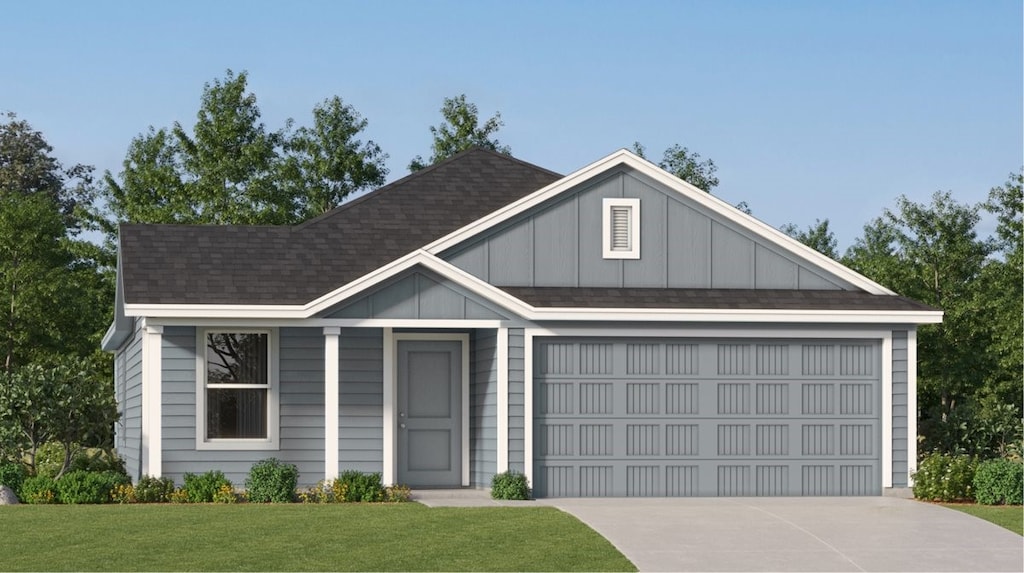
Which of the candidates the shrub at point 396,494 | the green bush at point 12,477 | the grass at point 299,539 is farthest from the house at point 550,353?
the grass at point 299,539

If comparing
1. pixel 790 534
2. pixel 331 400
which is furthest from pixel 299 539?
pixel 790 534

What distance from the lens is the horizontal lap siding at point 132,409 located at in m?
23.4

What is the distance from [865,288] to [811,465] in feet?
9.36

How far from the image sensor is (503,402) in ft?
70.3

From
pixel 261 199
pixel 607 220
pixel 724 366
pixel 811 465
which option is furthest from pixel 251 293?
pixel 261 199

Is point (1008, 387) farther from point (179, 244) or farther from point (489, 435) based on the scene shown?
point (179, 244)

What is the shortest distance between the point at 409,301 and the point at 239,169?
1646cm

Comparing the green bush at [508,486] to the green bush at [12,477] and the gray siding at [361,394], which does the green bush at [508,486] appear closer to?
the gray siding at [361,394]

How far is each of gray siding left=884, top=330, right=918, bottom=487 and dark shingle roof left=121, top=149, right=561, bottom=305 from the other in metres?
6.47

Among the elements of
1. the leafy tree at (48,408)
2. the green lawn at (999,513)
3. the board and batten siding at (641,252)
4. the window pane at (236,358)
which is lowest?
the green lawn at (999,513)

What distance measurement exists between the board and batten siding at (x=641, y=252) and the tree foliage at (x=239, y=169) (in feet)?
46.1

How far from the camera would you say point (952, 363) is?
32969 millimetres

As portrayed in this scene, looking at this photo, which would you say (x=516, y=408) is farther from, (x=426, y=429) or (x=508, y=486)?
(x=426, y=429)

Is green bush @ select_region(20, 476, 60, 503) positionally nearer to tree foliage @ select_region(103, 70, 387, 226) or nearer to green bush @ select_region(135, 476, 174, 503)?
green bush @ select_region(135, 476, 174, 503)
